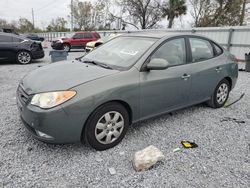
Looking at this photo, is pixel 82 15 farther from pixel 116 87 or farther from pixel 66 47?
pixel 116 87

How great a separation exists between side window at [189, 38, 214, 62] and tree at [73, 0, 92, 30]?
4133 centimetres

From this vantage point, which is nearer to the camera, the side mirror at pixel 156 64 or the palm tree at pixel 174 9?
the side mirror at pixel 156 64

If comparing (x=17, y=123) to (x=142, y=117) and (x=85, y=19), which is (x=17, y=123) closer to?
(x=142, y=117)

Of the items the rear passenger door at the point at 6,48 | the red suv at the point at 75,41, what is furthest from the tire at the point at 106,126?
the red suv at the point at 75,41

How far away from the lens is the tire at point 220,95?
13.8 feet

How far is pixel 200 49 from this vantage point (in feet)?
12.6

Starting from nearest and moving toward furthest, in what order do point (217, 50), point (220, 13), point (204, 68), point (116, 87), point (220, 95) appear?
point (116, 87) < point (204, 68) < point (217, 50) < point (220, 95) < point (220, 13)

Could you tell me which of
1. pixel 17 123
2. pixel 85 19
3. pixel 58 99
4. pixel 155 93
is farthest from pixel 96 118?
pixel 85 19

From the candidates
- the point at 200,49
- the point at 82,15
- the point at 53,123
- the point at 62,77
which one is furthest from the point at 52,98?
the point at 82,15

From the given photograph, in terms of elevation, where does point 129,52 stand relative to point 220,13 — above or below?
below

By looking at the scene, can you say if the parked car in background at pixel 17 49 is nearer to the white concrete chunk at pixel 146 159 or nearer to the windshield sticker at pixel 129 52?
the windshield sticker at pixel 129 52

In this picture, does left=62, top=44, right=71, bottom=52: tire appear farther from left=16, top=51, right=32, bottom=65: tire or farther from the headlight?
the headlight

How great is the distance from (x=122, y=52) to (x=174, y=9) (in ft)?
80.8

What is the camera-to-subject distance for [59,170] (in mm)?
2348
